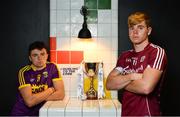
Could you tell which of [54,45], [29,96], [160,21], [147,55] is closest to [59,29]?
[54,45]

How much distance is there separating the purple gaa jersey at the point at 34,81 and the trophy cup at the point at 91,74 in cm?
38

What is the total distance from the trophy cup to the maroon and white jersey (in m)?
0.82

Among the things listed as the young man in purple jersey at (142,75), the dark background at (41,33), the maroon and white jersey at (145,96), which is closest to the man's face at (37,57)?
the dark background at (41,33)

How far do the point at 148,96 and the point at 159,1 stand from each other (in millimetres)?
1376

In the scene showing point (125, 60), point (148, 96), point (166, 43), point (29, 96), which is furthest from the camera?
point (166, 43)

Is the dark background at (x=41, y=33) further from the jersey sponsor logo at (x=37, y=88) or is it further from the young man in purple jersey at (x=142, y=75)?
the young man in purple jersey at (x=142, y=75)

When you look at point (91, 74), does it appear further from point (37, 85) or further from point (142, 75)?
point (142, 75)

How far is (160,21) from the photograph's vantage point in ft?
10.5

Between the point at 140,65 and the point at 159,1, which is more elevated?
the point at 159,1

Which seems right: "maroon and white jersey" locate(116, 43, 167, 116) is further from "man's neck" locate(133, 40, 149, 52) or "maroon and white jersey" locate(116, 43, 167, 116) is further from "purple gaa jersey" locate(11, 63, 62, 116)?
"purple gaa jersey" locate(11, 63, 62, 116)

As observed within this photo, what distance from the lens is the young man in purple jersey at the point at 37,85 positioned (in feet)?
9.10

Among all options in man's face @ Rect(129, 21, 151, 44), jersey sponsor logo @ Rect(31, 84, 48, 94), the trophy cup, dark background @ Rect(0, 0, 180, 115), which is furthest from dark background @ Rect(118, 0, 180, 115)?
jersey sponsor logo @ Rect(31, 84, 48, 94)
